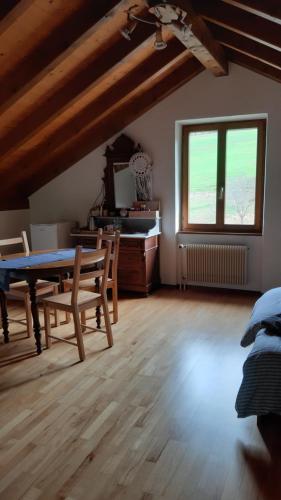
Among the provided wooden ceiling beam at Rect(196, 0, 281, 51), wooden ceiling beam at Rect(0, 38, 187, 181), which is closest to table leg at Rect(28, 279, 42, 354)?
wooden ceiling beam at Rect(0, 38, 187, 181)

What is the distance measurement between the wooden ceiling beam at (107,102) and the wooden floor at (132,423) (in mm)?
2481

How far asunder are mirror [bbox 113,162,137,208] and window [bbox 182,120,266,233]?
71 centimetres

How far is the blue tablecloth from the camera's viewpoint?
2.90 metres

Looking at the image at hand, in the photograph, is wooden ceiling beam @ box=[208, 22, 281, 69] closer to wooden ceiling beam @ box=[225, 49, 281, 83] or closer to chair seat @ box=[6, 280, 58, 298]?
wooden ceiling beam @ box=[225, 49, 281, 83]

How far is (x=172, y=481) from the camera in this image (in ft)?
5.65

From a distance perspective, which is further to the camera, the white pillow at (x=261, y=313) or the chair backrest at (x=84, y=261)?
the chair backrest at (x=84, y=261)

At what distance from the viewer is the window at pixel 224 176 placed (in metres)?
4.56

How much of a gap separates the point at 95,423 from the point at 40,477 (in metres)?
0.46

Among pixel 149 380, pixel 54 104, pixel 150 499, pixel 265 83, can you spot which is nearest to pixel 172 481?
pixel 150 499

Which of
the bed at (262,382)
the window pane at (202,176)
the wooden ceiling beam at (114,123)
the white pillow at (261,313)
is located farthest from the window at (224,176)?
the bed at (262,382)

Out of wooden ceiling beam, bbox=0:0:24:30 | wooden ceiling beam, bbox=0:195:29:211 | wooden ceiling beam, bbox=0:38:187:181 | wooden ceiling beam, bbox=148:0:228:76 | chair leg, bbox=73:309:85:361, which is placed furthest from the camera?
wooden ceiling beam, bbox=0:195:29:211

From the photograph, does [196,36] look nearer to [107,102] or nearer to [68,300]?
[107,102]

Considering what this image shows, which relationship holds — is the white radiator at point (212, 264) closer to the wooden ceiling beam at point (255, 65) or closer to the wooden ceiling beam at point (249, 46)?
the wooden ceiling beam at point (255, 65)

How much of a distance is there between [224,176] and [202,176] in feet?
0.98
